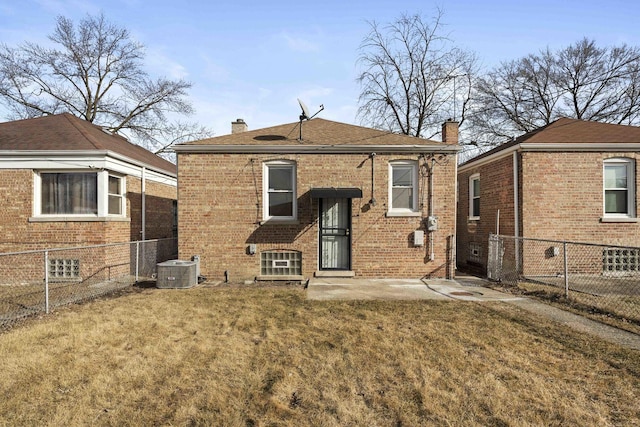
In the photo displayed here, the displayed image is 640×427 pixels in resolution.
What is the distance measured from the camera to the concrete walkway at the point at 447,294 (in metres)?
5.50

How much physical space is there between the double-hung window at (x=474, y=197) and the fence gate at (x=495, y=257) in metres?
2.76

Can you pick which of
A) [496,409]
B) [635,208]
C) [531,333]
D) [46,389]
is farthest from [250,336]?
[635,208]

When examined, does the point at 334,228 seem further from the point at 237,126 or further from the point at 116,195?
the point at 116,195

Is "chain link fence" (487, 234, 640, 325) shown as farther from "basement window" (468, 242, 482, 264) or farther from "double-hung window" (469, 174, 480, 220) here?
"double-hung window" (469, 174, 480, 220)

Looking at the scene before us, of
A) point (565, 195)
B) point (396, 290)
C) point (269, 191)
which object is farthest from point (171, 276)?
point (565, 195)

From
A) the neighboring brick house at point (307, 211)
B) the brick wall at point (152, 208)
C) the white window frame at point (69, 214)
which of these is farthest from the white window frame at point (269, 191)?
the brick wall at point (152, 208)

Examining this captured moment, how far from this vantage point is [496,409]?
3199 millimetres

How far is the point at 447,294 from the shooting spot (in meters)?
8.14

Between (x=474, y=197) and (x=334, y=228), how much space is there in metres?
6.73

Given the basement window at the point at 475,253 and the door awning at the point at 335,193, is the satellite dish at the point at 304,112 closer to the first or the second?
the door awning at the point at 335,193

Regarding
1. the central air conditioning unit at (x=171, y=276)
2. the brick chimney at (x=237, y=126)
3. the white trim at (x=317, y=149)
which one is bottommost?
the central air conditioning unit at (x=171, y=276)

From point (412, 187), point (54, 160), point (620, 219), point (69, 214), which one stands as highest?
point (54, 160)

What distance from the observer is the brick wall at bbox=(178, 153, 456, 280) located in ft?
32.6

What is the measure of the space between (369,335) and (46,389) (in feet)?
13.3
